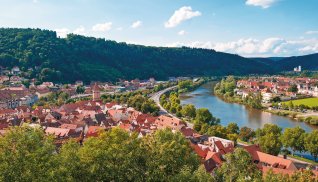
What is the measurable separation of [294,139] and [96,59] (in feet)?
306

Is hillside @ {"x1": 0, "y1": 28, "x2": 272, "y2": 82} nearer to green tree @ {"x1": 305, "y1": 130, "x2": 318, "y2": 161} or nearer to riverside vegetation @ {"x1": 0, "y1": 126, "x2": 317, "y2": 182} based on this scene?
green tree @ {"x1": 305, "y1": 130, "x2": 318, "y2": 161}

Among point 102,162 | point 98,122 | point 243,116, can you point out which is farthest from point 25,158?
point 243,116

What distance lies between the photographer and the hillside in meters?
88.6

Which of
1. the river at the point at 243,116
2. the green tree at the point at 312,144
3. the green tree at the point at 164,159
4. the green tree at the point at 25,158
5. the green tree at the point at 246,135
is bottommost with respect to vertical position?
the river at the point at 243,116

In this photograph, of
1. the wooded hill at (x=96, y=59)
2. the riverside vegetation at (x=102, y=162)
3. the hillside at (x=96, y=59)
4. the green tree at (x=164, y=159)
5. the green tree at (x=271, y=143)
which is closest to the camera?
the riverside vegetation at (x=102, y=162)

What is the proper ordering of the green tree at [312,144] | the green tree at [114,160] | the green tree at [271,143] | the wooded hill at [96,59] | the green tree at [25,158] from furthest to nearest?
the wooded hill at [96,59] < the green tree at [271,143] < the green tree at [312,144] < the green tree at [114,160] < the green tree at [25,158]

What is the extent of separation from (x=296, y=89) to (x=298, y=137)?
5952 centimetres

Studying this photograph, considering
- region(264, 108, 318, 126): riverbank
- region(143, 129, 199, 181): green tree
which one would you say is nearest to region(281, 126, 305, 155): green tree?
region(143, 129, 199, 181): green tree

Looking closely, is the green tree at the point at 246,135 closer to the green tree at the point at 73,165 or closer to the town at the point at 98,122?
the town at the point at 98,122

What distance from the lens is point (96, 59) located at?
116m

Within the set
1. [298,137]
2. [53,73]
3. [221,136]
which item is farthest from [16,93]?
[298,137]

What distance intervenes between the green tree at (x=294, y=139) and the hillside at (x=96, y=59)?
2480 inches

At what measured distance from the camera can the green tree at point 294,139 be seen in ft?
97.6

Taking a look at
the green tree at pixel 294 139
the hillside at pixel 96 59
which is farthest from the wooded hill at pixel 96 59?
the green tree at pixel 294 139
